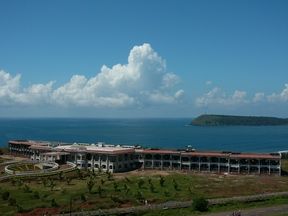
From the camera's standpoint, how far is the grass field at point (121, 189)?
7256cm

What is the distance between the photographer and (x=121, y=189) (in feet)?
277

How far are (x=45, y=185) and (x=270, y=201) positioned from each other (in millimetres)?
41298

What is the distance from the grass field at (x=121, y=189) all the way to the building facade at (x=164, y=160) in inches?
262

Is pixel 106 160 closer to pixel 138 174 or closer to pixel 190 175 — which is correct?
pixel 138 174

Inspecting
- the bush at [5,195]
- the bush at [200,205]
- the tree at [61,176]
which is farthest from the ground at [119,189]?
the bush at [200,205]

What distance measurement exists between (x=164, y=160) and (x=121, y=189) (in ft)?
108

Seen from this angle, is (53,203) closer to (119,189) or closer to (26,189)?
(26,189)

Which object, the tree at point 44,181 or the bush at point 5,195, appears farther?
the tree at point 44,181

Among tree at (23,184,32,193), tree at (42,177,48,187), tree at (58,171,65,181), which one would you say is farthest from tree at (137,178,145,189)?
tree at (23,184,32,193)

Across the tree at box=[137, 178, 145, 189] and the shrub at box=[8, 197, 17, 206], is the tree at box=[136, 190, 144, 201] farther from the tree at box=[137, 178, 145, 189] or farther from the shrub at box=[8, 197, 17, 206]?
the shrub at box=[8, 197, 17, 206]

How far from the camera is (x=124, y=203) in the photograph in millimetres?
73188

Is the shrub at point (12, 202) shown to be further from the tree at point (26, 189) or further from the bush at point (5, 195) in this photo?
the tree at point (26, 189)

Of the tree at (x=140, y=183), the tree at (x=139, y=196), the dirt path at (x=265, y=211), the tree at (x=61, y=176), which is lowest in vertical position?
the dirt path at (x=265, y=211)

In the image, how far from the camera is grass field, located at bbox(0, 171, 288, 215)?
72.6m
